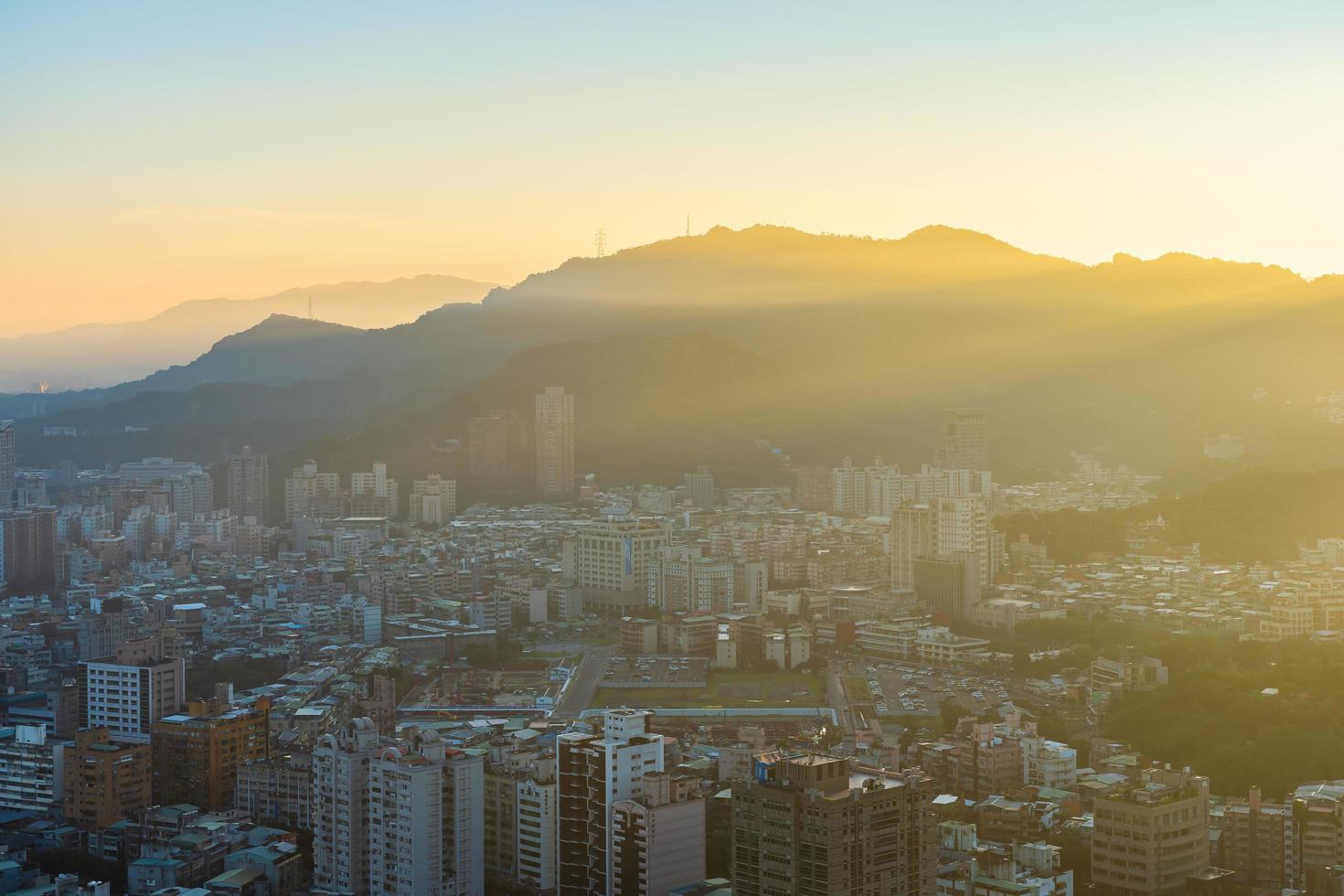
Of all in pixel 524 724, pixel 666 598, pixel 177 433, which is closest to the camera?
pixel 524 724

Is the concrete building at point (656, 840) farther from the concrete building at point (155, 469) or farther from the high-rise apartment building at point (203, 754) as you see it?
the concrete building at point (155, 469)

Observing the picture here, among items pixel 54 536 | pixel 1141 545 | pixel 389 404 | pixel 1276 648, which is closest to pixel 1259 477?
pixel 1141 545

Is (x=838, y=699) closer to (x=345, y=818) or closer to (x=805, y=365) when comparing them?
(x=345, y=818)

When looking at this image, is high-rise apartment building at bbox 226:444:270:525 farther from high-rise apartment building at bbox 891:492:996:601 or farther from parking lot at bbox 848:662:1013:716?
parking lot at bbox 848:662:1013:716

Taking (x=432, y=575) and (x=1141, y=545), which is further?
(x=1141, y=545)

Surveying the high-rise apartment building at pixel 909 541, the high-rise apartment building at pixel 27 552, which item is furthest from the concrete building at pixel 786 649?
the high-rise apartment building at pixel 27 552

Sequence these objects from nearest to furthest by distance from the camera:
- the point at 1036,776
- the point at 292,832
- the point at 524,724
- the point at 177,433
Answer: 1. the point at 292,832
2. the point at 1036,776
3. the point at 524,724
4. the point at 177,433

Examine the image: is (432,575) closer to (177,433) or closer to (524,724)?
(524,724)
